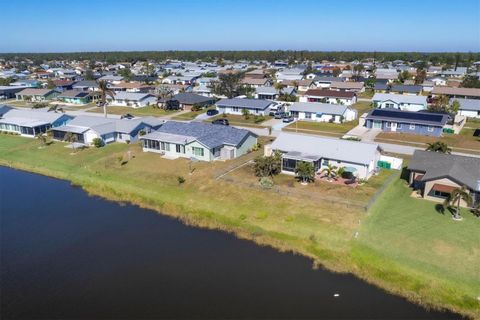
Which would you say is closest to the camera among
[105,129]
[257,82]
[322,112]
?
[105,129]

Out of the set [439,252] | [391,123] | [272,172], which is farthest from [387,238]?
[391,123]

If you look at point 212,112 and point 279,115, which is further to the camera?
point 212,112

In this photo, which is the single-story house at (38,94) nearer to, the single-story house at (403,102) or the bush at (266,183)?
the single-story house at (403,102)

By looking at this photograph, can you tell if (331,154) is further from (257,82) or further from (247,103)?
(257,82)

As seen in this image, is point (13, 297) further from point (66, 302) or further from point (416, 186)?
point (416, 186)

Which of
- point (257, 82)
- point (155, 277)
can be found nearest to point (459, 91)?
point (257, 82)

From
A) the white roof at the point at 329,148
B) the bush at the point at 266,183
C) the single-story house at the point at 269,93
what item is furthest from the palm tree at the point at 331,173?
the single-story house at the point at 269,93

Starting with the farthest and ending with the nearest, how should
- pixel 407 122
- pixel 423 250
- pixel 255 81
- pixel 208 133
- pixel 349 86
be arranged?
pixel 255 81 → pixel 349 86 → pixel 407 122 → pixel 208 133 → pixel 423 250
